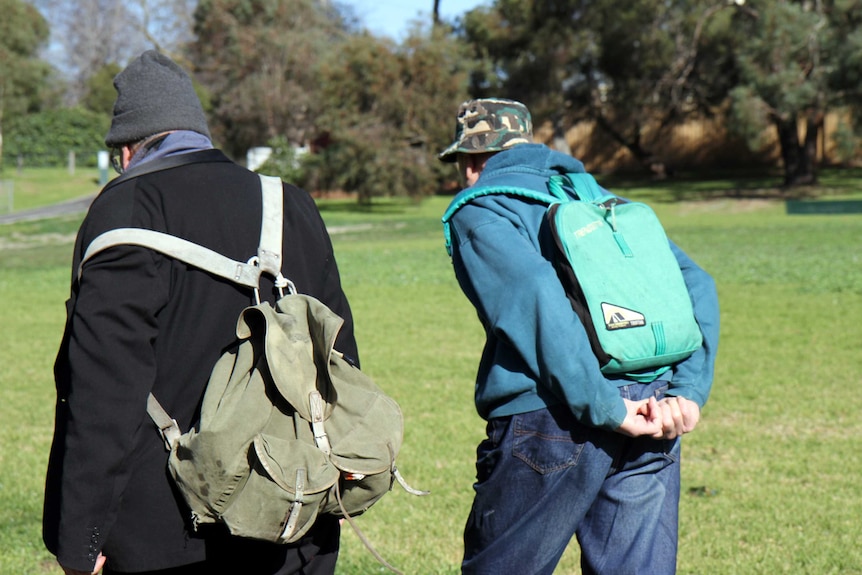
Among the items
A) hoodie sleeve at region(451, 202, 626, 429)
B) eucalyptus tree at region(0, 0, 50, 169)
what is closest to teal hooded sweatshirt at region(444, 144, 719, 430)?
hoodie sleeve at region(451, 202, 626, 429)

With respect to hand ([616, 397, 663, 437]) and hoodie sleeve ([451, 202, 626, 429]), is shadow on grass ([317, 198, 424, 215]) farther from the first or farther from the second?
hand ([616, 397, 663, 437])

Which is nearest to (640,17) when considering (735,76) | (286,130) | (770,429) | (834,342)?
(735,76)

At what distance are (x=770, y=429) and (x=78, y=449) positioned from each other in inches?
211

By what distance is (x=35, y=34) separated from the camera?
181 feet

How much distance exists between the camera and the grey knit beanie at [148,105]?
2.56 meters

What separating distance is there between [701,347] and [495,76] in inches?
1604

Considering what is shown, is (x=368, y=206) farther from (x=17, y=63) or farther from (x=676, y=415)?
(x=676, y=415)

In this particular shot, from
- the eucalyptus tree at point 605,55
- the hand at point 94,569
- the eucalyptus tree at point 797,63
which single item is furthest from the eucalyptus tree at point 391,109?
the hand at point 94,569

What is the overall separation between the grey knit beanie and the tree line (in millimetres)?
30405

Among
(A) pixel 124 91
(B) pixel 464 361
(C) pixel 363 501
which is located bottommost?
(B) pixel 464 361

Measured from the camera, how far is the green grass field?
15.3ft

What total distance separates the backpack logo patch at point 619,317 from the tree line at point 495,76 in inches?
1189

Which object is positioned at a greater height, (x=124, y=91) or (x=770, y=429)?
(x=124, y=91)

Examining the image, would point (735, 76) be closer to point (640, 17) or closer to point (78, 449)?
point (640, 17)
